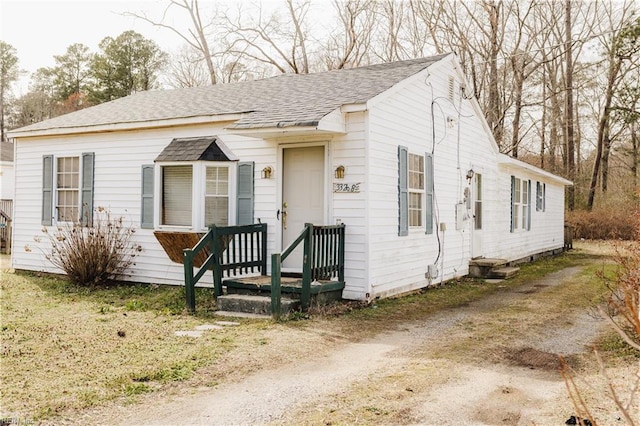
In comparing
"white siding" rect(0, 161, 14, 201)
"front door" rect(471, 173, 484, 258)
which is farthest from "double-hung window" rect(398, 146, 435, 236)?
"white siding" rect(0, 161, 14, 201)

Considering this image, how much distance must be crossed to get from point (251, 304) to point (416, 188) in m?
4.08

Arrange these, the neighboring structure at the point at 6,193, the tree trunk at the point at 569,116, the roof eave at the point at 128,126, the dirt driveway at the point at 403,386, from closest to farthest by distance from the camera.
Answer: the dirt driveway at the point at 403,386, the roof eave at the point at 128,126, the neighboring structure at the point at 6,193, the tree trunk at the point at 569,116

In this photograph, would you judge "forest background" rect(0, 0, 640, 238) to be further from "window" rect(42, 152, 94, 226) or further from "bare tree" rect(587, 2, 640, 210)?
"window" rect(42, 152, 94, 226)

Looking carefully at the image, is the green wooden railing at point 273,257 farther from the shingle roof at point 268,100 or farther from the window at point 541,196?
the window at point 541,196

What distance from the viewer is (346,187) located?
9320 mm

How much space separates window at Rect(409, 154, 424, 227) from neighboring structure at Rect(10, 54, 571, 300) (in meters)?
0.04

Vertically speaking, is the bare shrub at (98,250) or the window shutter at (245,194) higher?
the window shutter at (245,194)

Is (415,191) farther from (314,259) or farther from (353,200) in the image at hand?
(314,259)

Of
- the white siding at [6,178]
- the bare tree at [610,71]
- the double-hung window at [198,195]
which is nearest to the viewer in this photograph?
the double-hung window at [198,195]

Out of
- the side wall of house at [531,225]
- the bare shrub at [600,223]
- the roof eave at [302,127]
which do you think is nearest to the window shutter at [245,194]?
the roof eave at [302,127]

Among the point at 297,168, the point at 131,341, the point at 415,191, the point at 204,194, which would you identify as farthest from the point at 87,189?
the point at 415,191

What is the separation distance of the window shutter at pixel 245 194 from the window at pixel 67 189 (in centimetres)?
357

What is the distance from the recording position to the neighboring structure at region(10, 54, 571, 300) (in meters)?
9.34

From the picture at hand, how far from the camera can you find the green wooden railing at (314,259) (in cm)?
812
